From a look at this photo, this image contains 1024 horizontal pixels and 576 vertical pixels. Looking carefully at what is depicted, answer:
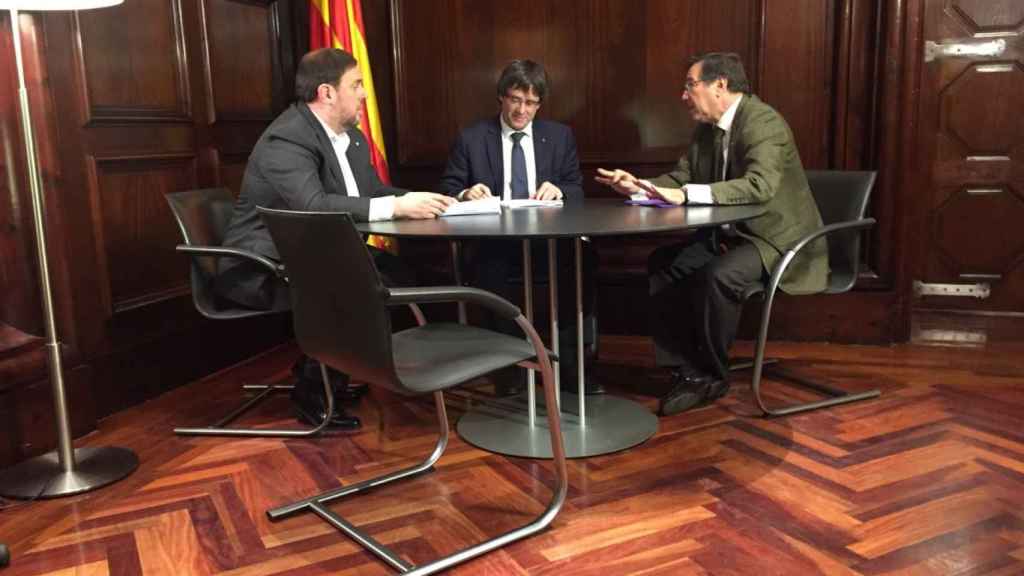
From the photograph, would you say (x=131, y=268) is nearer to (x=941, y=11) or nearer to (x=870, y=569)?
(x=870, y=569)

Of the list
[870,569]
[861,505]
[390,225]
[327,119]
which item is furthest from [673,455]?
[327,119]

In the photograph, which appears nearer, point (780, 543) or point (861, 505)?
point (780, 543)

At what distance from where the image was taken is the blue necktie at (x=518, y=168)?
3543 mm

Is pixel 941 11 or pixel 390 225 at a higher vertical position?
pixel 941 11

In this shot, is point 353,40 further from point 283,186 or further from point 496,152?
point 283,186

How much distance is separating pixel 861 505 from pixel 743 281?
35.8 inches

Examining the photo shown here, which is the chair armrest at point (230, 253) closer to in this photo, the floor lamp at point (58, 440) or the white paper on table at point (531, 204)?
the floor lamp at point (58, 440)

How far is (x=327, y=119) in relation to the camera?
10.0 feet

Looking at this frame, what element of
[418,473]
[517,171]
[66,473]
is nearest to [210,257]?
[66,473]

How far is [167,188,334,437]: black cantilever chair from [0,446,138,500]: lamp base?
0.87ft

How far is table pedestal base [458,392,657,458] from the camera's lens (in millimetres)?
2785

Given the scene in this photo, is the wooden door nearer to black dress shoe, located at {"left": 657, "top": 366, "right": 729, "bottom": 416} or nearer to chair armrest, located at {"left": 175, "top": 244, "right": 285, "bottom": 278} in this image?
black dress shoe, located at {"left": 657, "top": 366, "right": 729, "bottom": 416}

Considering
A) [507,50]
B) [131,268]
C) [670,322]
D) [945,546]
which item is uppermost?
[507,50]

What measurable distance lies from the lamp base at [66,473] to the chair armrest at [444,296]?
1366mm
